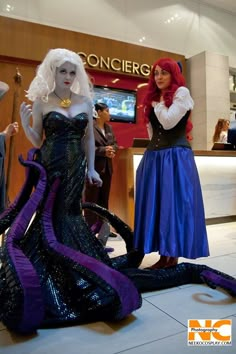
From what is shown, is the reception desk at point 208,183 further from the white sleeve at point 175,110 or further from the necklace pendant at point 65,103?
the necklace pendant at point 65,103

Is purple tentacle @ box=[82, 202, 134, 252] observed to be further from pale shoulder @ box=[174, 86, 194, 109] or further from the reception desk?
the reception desk

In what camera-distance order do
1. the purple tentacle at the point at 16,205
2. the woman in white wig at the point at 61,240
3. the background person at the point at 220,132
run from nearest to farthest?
the woman in white wig at the point at 61,240
the purple tentacle at the point at 16,205
the background person at the point at 220,132

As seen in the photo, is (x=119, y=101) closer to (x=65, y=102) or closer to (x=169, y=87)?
(x=169, y=87)

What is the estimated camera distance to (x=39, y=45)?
4465mm

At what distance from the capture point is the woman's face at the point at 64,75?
5.12 feet

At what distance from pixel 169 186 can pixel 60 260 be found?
0.78 m

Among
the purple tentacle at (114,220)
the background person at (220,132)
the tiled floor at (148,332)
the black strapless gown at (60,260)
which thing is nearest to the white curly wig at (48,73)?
the black strapless gown at (60,260)

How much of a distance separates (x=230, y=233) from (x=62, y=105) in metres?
2.50

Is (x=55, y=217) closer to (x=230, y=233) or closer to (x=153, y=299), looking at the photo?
(x=153, y=299)

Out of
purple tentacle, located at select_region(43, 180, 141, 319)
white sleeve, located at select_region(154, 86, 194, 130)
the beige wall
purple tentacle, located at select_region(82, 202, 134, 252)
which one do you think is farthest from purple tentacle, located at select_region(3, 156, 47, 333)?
the beige wall

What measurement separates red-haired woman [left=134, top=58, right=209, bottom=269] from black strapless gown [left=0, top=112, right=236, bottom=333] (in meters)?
0.14

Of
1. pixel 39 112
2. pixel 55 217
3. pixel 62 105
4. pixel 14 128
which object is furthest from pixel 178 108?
pixel 14 128

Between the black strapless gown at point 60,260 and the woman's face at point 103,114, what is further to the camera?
the woman's face at point 103,114

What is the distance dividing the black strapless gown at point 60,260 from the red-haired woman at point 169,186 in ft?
0.47
